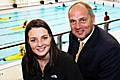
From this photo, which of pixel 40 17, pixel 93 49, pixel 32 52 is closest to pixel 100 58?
pixel 93 49

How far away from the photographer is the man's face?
2.12 metres

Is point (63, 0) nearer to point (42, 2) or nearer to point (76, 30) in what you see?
point (42, 2)

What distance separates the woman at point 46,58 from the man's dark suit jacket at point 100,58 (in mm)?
180

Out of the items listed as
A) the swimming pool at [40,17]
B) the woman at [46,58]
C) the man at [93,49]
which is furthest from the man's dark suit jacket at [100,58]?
the swimming pool at [40,17]

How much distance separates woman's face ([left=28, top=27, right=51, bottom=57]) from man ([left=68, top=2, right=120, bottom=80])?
0.31m

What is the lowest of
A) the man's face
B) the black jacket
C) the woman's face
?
the black jacket

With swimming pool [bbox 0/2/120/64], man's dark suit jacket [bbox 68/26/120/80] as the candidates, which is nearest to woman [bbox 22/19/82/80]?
man's dark suit jacket [bbox 68/26/120/80]

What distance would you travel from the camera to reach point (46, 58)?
80.0 inches

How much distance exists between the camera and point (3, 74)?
9.92 ft

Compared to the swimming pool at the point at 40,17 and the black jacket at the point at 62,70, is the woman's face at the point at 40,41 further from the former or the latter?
the swimming pool at the point at 40,17

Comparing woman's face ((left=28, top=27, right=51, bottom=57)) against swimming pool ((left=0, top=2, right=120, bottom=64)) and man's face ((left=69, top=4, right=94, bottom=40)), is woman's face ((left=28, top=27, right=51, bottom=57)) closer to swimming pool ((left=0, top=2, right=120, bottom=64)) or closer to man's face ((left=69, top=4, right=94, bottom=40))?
man's face ((left=69, top=4, right=94, bottom=40))

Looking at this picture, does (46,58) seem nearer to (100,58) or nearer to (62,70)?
(62,70)

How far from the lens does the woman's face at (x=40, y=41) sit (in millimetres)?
1957

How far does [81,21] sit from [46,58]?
45 centimetres
